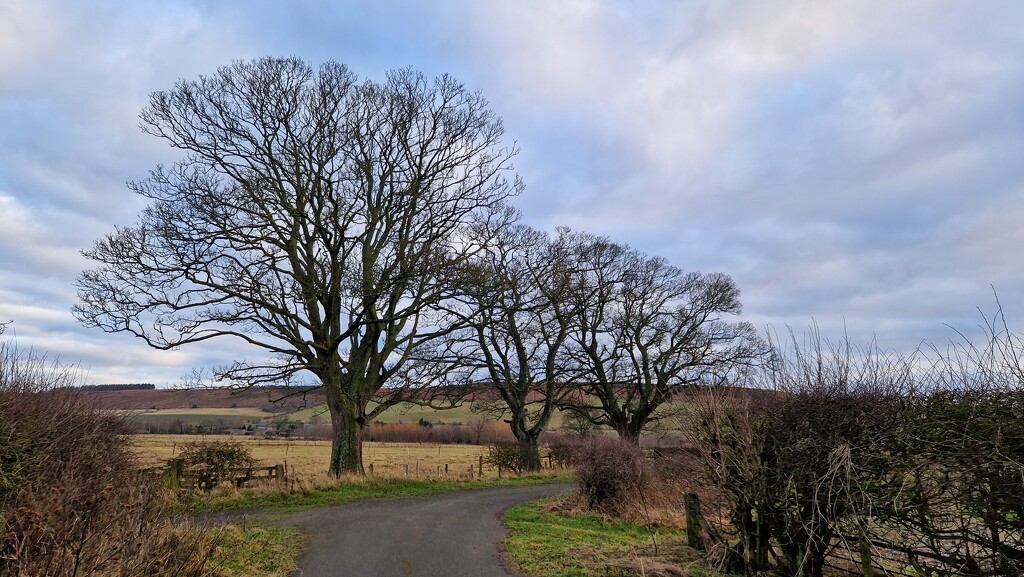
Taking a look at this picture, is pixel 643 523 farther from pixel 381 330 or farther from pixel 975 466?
pixel 381 330

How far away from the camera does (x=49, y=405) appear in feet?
26.1

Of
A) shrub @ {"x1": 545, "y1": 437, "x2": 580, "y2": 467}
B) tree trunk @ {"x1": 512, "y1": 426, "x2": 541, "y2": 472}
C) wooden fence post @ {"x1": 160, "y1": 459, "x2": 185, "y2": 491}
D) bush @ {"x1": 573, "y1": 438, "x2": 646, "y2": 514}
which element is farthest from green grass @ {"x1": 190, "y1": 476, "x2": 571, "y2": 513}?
shrub @ {"x1": 545, "y1": 437, "x2": 580, "y2": 467}

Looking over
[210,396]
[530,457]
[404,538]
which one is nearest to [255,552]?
[404,538]

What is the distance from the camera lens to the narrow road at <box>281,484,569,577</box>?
362 inches

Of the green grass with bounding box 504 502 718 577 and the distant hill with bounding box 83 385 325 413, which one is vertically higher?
the distant hill with bounding box 83 385 325 413

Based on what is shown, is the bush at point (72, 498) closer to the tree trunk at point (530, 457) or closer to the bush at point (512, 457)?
the bush at point (512, 457)

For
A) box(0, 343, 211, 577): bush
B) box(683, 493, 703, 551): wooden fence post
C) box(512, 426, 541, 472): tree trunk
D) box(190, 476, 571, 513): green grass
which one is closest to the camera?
box(0, 343, 211, 577): bush

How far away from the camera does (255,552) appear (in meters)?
9.72

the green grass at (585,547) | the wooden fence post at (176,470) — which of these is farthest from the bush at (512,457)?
the wooden fence post at (176,470)

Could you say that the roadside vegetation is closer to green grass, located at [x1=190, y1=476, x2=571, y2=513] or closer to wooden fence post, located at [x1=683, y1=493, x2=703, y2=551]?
wooden fence post, located at [x1=683, y1=493, x2=703, y2=551]

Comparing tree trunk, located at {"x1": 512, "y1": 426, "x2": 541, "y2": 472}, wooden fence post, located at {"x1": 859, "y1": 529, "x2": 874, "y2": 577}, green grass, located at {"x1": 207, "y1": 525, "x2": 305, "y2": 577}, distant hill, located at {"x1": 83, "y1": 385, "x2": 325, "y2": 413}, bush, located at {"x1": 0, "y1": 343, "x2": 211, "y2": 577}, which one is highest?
distant hill, located at {"x1": 83, "y1": 385, "x2": 325, "y2": 413}

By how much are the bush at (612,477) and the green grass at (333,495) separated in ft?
21.6

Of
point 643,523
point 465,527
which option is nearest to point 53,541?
point 465,527

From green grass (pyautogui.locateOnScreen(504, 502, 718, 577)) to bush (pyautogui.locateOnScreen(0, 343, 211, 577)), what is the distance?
5.05 meters
